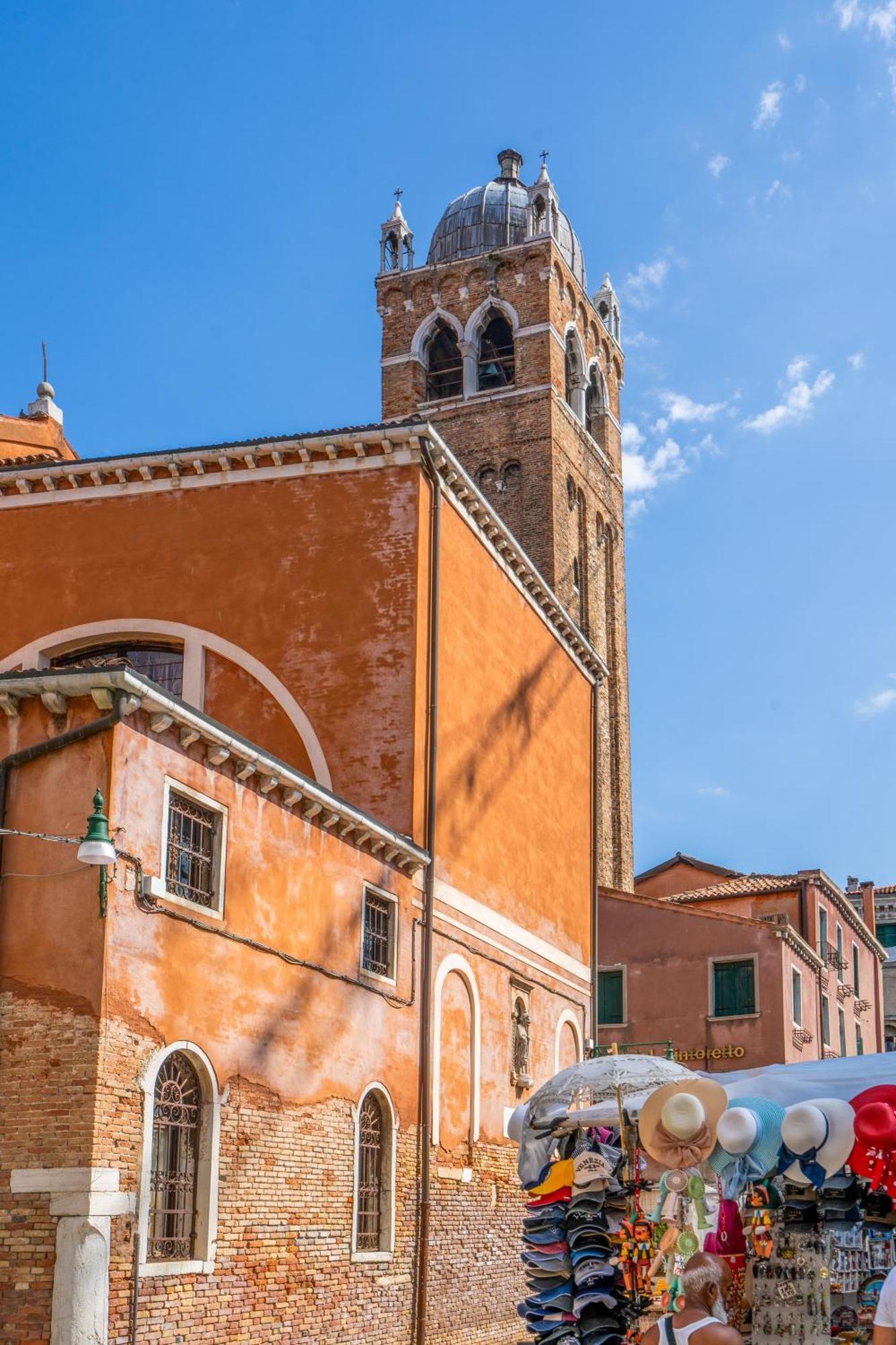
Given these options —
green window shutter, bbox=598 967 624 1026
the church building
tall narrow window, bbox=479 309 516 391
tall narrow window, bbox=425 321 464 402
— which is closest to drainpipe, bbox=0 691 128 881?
the church building

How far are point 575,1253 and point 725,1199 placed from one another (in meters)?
1.63

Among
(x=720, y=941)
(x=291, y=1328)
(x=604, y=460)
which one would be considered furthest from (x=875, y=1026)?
(x=291, y=1328)

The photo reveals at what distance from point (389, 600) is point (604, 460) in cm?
2908

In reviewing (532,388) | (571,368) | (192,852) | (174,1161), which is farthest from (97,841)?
(571,368)

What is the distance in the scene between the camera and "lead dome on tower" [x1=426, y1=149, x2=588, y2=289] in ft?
151

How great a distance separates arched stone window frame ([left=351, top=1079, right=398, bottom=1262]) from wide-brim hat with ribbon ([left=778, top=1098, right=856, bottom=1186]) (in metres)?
7.12

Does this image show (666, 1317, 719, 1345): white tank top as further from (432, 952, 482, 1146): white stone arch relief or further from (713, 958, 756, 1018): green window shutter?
(713, 958, 756, 1018): green window shutter

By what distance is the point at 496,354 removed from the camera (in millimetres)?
44406

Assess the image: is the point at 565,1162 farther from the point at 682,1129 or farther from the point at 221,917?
the point at 221,917

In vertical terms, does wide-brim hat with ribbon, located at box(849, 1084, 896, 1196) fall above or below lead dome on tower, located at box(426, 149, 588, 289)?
below

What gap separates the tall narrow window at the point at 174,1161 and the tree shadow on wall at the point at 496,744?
6.10 meters

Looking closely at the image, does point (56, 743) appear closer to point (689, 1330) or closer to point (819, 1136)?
point (819, 1136)

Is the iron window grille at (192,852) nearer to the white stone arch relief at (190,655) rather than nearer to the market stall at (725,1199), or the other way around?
the market stall at (725,1199)

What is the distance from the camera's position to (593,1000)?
2328 centimetres
